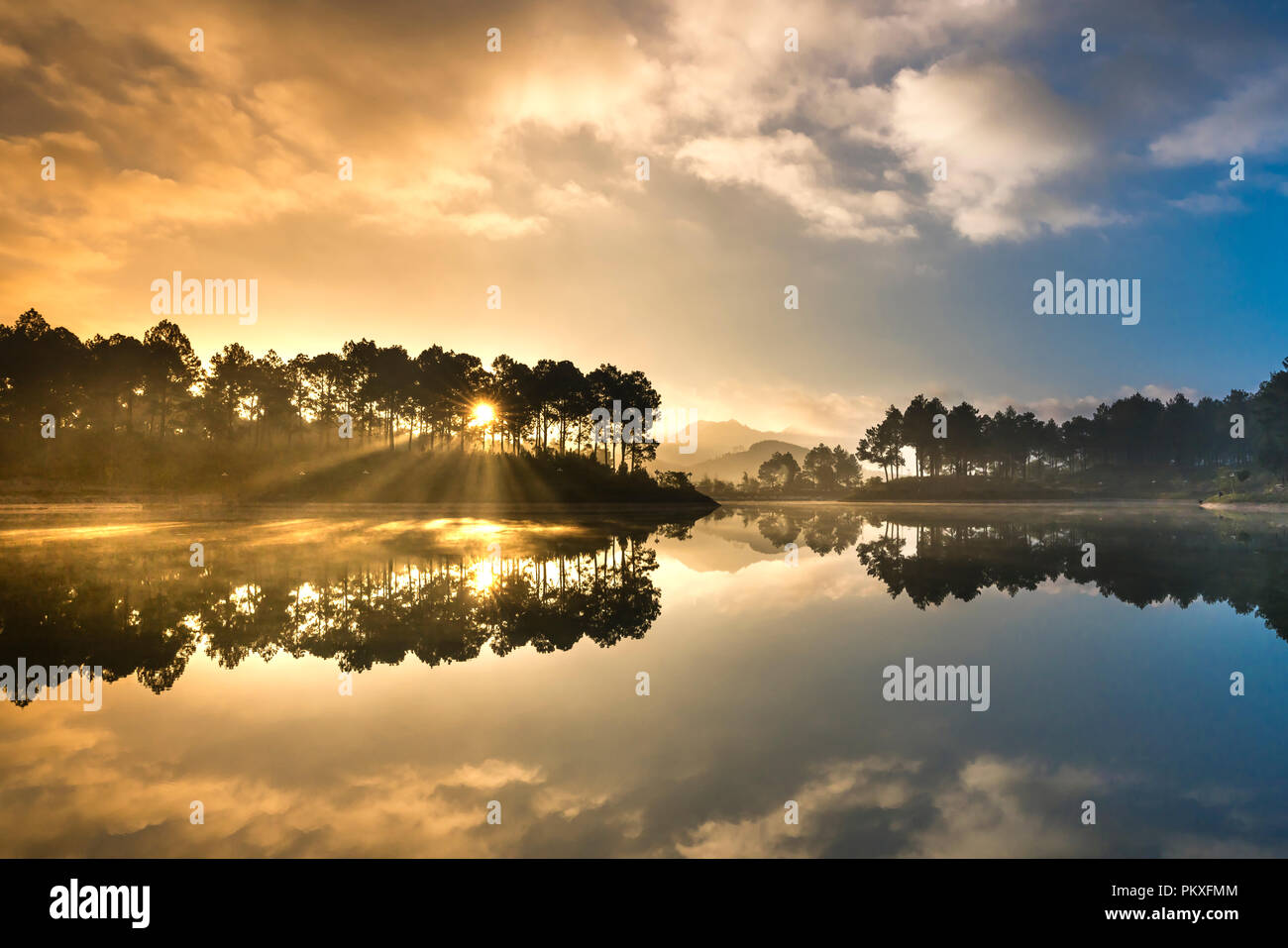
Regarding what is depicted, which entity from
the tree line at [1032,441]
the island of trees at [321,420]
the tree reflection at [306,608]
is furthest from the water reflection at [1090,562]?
the tree line at [1032,441]

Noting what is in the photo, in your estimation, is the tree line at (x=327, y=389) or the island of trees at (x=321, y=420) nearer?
the island of trees at (x=321, y=420)

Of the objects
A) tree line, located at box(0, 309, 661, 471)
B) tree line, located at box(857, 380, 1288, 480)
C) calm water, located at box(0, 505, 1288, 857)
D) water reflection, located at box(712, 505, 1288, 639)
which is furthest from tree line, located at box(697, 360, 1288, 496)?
calm water, located at box(0, 505, 1288, 857)

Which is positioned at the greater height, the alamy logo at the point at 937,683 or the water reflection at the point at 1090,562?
the alamy logo at the point at 937,683

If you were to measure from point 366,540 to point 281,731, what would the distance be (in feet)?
86.8

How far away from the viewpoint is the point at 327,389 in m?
103

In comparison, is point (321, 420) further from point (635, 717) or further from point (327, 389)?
point (635, 717)

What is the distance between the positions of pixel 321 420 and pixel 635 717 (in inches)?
4503

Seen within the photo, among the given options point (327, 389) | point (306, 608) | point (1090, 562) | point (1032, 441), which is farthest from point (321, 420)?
point (1032, 441)

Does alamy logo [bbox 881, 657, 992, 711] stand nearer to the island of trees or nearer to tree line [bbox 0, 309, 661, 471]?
the island of trees
